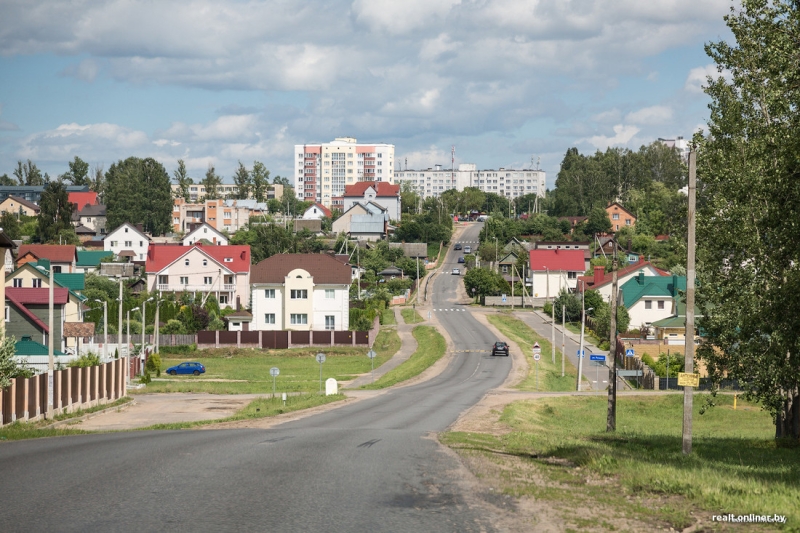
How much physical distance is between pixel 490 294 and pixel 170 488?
324 feet

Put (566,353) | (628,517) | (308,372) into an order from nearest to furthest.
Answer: (628,517) → (308,372) → (566,353)

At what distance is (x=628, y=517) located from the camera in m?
11.3

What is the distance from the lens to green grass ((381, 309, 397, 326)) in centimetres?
9175

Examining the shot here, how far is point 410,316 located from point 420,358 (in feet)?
81.9

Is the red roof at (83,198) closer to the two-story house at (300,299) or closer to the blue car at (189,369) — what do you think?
the two-story house at (300,299)

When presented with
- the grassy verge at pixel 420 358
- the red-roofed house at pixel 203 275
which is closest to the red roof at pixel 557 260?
the grassy verge at pixel 420 358

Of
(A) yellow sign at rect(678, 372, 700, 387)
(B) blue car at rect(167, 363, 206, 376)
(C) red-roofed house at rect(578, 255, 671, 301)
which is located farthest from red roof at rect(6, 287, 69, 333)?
(C) red-roofed house at rect(578, 255, 671, 301)

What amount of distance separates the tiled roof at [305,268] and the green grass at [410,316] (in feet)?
38.7

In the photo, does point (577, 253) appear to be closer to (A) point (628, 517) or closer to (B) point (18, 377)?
(B) point (18, 377)

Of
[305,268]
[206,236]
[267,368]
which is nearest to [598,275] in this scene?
[305,268]

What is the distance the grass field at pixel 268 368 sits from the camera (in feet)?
176

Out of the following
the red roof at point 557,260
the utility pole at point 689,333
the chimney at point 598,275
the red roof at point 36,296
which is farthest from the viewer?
the red roof at point 557,260

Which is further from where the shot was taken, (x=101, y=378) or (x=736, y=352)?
(x=101, y=378)

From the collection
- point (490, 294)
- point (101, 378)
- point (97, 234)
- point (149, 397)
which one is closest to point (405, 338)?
point (490, 294)
